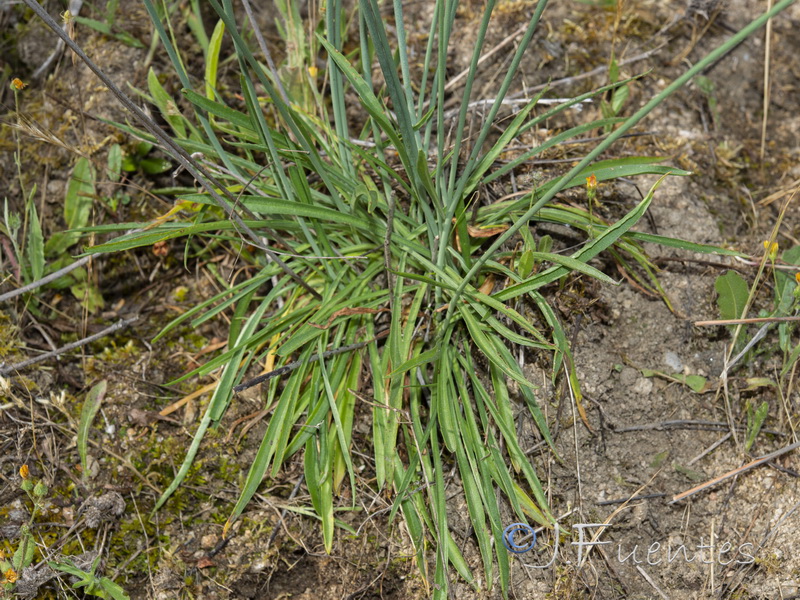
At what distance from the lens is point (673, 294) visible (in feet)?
5.81

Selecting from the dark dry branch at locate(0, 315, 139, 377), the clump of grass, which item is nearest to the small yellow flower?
the clump of grass

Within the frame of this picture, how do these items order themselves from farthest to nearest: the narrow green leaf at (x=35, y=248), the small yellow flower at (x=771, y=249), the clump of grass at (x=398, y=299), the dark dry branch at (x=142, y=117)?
1. the narrow green leaf at (x=35, y=248)
2. the small yellow flower at (x=771, y=249)
3. the clump of grass at (x=398, y=299)
4. the dark dry branch at (x=142, y=117)

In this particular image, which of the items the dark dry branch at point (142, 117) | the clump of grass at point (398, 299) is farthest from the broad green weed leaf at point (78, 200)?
the dark dry branch at point (142, 117)

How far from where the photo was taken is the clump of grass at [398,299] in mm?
1505

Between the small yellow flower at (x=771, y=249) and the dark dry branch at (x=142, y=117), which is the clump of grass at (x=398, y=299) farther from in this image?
the small yellow flower at (x=771, y=249)

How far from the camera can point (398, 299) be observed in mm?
1631

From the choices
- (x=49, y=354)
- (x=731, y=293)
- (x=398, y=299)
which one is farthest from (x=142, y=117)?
(x=731, y=293)

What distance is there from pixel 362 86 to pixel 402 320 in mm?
633

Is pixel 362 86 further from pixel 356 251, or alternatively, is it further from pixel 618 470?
pixel 618 470

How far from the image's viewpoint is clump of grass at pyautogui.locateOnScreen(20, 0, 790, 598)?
150 cm

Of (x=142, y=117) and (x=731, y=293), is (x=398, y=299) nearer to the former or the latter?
(x=142, y=117)

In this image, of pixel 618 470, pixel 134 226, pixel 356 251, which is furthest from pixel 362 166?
pixel 618 470

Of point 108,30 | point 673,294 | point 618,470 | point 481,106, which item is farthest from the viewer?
point 108,30

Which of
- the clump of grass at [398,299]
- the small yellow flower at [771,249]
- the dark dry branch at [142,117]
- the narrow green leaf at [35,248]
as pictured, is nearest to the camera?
the dark dry branch at [142,117]
